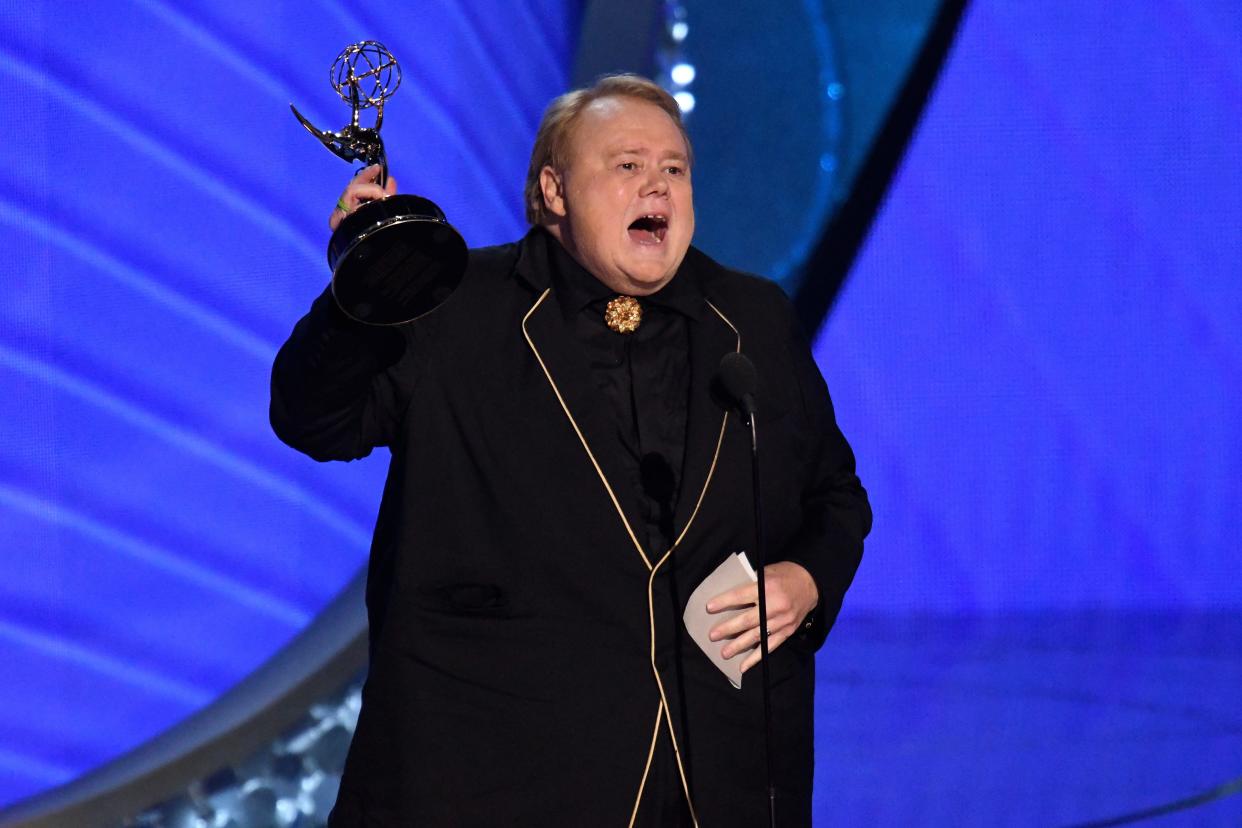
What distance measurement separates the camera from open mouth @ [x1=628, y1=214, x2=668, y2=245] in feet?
5.85

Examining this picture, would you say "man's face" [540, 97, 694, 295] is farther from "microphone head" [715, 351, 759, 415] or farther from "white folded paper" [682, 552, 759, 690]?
"white folded paper" [682, 552, 759, 690]

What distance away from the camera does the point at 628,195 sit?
1775 millimetres

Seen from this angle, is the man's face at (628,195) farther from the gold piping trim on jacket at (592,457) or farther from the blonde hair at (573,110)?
the gold piping trim on jacket at (592,457)

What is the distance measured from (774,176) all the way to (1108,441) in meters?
1.38

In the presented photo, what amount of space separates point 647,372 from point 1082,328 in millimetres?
3190

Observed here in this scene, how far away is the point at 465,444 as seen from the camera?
1.71m

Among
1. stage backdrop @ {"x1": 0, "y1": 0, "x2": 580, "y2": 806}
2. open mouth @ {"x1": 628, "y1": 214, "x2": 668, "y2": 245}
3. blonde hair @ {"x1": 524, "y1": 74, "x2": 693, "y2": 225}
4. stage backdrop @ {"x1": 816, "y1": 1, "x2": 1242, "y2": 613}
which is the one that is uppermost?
stage backdrop @ {"x1": 816, "y1": 1, "x2": 1242, "y2": 613}

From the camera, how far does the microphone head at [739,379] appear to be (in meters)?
1.60

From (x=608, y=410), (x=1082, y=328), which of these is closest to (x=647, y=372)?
(x=608, y=410)

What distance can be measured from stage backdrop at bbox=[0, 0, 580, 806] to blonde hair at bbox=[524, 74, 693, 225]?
174 cm

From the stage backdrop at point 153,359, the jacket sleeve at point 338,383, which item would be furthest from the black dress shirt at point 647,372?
the stage backdrop at point 153,359

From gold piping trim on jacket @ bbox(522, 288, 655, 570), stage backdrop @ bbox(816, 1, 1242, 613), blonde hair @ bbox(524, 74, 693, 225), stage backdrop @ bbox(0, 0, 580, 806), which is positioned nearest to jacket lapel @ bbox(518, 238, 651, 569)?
gold piping trim on jacket @ bbox(522, 288, 655, 570)

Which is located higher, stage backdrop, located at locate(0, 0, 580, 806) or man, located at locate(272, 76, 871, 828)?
stage backdrop, located at locate(0, 0, 580, 806)

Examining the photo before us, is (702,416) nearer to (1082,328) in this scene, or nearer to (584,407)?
(584,407)
